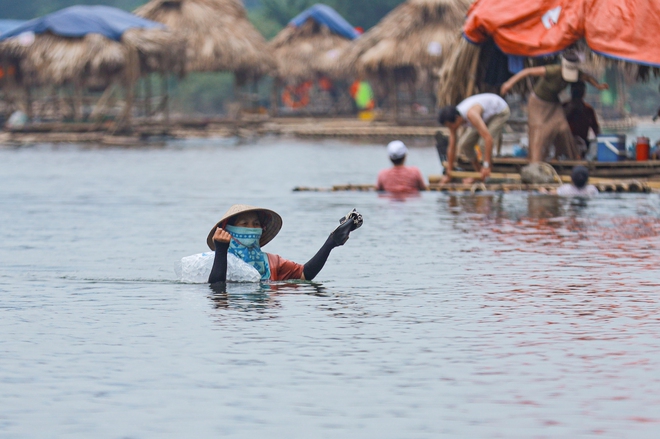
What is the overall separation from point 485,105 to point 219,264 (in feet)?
27.6

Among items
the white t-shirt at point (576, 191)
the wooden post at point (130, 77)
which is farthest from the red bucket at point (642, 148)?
the wooden post at point (130, 77)

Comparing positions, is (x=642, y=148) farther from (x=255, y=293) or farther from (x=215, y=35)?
(x=215, y=35)

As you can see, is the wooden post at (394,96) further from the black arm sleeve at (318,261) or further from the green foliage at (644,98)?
the black arm sleeve at (318,261)

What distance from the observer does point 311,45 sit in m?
49.8

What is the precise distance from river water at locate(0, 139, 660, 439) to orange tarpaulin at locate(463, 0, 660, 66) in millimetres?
2231

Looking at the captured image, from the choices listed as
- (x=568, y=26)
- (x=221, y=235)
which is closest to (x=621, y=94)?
(x=568, y=26)

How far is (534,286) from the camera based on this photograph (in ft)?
30.2

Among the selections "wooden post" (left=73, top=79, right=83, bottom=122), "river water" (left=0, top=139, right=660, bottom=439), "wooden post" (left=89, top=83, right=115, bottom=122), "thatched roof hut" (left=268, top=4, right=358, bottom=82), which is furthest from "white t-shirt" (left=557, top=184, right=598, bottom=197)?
"thatched roof hut" (left=268, top=4, right=358, bottom=82)

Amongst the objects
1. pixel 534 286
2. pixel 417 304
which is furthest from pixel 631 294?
pixel 417 304

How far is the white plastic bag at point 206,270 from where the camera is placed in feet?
29.6

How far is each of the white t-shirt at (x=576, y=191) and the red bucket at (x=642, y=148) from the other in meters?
1.54

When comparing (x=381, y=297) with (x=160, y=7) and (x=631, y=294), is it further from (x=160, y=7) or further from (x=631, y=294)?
(x=160, y=7)

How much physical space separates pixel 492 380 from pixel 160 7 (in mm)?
39518

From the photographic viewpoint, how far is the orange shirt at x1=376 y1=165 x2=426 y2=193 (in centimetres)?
1705
